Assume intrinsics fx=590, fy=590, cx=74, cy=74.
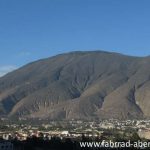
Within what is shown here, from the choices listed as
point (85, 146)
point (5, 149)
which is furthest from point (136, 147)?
point (5, 149)

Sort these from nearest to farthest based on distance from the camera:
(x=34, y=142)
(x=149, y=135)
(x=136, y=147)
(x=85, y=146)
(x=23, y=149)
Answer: (x=136, y=147) → (x=85, y=146) → (x=23, y=149) → (x=34, y=142) → (x=149, y=135)

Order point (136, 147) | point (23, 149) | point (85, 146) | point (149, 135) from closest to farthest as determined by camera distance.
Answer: point (136, 147) → point (85, 146) → point (23, 149) → point (149, 135)

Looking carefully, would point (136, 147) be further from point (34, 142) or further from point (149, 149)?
point (34, 142)

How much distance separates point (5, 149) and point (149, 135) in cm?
4952

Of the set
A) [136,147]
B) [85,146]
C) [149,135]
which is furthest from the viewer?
[149,135]

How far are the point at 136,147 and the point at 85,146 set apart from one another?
8.51m

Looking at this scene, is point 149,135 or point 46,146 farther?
point 149,135

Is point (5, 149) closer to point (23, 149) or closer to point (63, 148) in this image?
point (23, 149)

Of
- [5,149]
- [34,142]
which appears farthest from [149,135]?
[5,149]

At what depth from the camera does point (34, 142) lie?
94.3 meters

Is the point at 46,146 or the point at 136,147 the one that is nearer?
the point at 136,147

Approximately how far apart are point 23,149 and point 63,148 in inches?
227

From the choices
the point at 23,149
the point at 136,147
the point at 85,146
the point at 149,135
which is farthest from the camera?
the point at 149,135

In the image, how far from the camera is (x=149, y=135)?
12781cm
